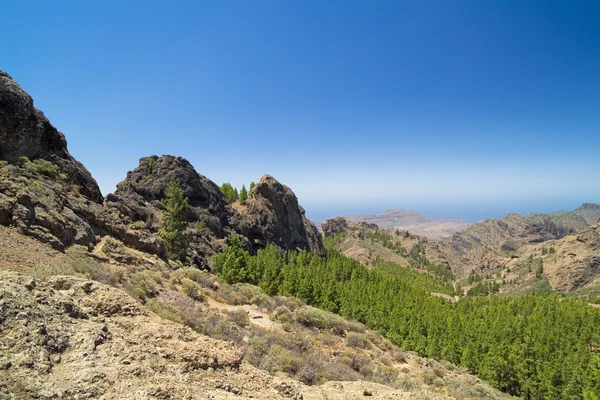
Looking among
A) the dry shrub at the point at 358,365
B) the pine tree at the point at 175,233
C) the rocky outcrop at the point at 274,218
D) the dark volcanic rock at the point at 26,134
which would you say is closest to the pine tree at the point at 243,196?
the rocky outcrop at the point at 274,218

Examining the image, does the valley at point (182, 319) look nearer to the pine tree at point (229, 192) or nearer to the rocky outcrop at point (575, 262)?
the pine tree at point (229, 192)

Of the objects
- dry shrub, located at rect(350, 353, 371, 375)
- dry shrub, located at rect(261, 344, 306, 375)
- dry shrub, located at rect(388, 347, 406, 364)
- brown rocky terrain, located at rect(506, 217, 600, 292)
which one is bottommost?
brown rocky terrain, located at rect(506, 217, 600, 292)

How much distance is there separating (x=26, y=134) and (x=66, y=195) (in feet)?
20.1

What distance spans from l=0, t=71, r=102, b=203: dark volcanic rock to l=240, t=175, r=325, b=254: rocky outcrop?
52423 millimetres

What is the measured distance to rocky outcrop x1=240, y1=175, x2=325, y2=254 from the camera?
84.4 meters

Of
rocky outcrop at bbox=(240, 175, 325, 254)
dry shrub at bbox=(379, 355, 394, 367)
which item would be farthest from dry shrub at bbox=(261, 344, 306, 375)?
rocky outcrop at bbox=(240, 175, 325, 254)

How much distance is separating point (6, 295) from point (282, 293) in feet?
140

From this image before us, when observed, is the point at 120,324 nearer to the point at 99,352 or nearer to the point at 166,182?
the point at 99,352

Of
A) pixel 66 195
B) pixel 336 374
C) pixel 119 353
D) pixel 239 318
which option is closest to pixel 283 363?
pixel 336 374

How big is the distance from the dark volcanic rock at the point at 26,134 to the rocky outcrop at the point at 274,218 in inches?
2064

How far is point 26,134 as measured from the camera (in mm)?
25859

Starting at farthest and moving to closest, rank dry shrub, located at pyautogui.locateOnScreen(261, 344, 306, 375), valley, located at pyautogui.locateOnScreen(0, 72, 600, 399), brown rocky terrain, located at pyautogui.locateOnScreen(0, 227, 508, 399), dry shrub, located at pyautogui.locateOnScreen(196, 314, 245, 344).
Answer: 1. dry shrub, located at pyautogui.locateOnScreen(196, 314, 245, 344)
2. dry shrub, located at pyautogui.locateOnScreen(261, 344, 306, 375)
3. valley, located at pyautogui.locateOnScreen(0, 72, 600, 399)
4. brown rocky terrain, located at pyautogui.locateOnScreen(0, 227, 508, 399)

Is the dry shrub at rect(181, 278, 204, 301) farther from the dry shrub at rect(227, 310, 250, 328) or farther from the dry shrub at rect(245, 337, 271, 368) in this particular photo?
the dry shrub at rect(245, 337, 271, 368)

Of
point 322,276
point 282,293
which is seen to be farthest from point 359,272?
point 282,293
